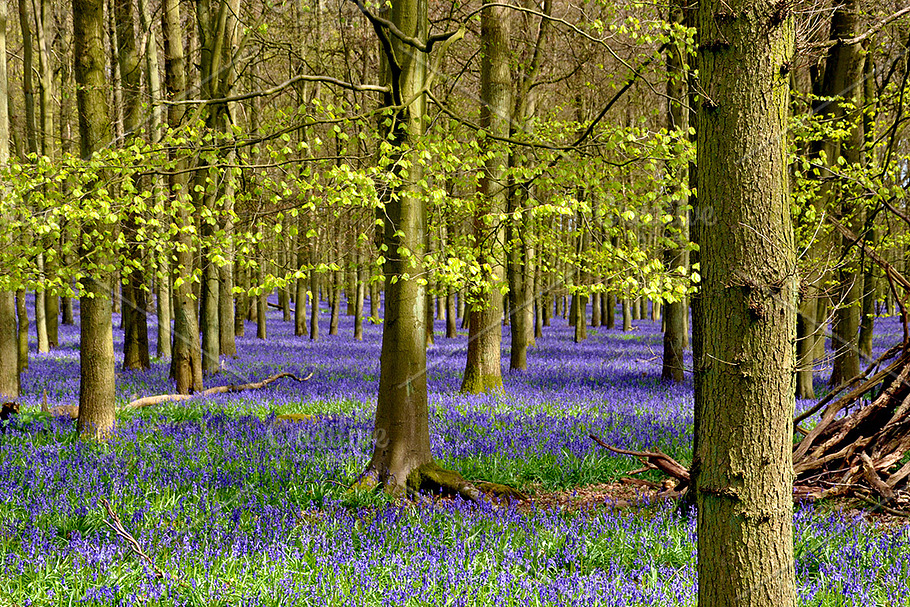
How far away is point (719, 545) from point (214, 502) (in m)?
3.90

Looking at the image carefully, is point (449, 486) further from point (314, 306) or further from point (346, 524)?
point (314, 306)

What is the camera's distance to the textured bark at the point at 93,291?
689 cm

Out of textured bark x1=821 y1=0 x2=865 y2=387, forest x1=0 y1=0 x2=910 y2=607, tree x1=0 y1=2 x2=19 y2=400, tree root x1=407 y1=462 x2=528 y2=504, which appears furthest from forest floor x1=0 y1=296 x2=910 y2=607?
textured bark x1=821 y1=0 x2=865 y2=387

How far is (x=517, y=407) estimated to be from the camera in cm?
947

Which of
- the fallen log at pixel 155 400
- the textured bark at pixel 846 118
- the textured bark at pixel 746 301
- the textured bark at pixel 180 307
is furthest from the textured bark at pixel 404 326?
the textured bark at pixel 846 118

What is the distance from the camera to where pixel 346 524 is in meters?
4.64

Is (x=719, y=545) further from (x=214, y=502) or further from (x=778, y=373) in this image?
(x=214, y=502)

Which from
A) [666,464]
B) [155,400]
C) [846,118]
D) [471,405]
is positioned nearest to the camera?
[666,464]

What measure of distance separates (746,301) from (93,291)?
653cm

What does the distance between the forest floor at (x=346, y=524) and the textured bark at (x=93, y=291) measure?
0.32 m

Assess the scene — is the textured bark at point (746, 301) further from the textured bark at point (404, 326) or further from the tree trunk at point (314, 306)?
the tree trunk at point (314, 306)

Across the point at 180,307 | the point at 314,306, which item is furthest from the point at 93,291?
the point at 314,306

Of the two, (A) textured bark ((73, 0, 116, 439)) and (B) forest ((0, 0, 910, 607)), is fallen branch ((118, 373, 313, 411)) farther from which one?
(A) textured bark ((73, 0, 116, 439))

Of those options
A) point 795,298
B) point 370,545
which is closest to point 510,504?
point 370,545
